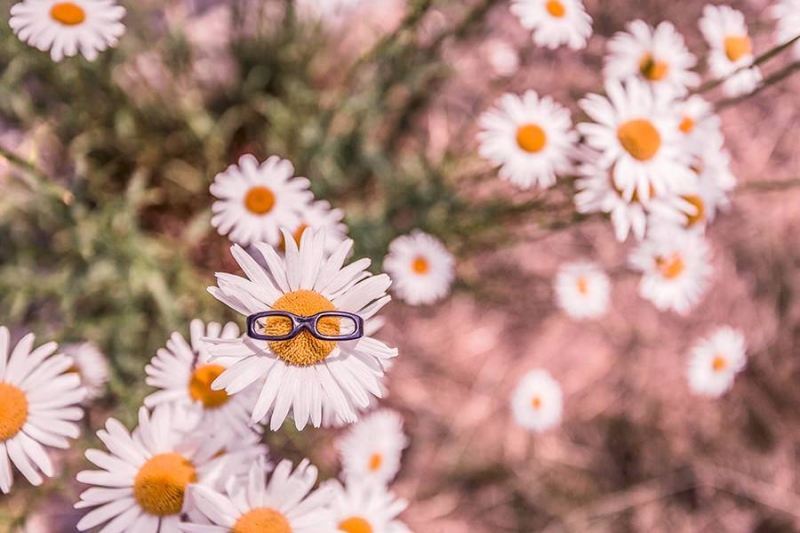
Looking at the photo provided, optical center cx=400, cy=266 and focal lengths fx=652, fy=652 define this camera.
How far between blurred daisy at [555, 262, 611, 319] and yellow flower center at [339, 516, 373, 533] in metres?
1.37

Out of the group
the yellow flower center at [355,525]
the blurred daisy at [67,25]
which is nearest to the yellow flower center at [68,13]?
the blurred daisy at [67,25]

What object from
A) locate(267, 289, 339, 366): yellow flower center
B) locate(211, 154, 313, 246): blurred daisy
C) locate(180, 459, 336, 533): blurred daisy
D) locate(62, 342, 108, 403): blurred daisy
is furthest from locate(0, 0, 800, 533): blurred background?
locate(267, 289, 339, 366): yellow flower center

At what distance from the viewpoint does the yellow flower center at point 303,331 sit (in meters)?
1.09

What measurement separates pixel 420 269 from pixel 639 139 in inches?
33.0

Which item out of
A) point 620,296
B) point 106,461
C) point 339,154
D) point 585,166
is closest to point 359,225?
point 339,154

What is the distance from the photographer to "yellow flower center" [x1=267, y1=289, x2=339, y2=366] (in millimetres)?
1095

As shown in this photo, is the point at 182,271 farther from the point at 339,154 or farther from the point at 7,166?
the point at 339,154

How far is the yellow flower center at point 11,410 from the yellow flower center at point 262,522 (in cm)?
46

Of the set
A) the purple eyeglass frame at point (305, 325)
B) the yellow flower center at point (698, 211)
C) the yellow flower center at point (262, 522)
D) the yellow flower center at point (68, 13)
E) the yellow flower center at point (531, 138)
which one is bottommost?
the yellow flower center at point (262, 522)

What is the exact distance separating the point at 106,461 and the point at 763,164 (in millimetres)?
3153

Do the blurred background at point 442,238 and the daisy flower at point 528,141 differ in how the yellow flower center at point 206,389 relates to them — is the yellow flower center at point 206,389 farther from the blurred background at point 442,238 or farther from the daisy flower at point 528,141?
the daisy flower at point 528,141

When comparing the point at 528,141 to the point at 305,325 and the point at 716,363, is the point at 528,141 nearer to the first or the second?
the point at 305,325

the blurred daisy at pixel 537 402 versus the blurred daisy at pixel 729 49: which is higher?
the blurred daisy at pixel 729 49

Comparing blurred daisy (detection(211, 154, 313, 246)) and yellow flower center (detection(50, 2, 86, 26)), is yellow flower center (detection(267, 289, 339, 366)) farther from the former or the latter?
yellow flower center (detection(50, 2, 86, 26))
